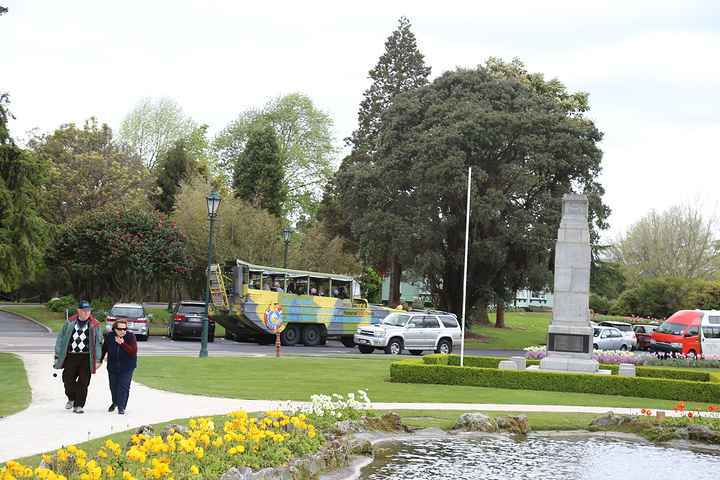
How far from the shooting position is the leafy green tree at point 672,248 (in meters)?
62.5

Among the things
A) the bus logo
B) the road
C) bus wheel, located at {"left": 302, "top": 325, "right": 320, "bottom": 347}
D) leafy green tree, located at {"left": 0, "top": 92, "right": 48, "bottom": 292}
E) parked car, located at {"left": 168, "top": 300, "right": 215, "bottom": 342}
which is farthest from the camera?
bus wheel, located at {"left": 302, "top": 325, "right": 320, "bottom": 347}

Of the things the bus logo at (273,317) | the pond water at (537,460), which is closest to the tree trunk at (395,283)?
the bus logo at (273,317)

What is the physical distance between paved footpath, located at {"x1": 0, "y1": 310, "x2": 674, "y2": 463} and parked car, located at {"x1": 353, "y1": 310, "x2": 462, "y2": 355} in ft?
41.6

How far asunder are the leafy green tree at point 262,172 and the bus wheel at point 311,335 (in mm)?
21935

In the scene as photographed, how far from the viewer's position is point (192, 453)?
7660mm

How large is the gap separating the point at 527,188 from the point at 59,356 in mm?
29236

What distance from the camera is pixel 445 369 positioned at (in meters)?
19.5

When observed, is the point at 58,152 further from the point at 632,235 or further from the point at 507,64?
the point at 632,235

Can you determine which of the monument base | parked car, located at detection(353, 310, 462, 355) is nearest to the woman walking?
the monument base

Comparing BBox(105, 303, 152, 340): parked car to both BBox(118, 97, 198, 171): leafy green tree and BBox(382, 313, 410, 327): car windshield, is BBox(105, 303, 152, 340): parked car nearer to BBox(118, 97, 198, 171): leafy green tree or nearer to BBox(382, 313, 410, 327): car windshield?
BBox(382, 313, 410, 327): car windshield

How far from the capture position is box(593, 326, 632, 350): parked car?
35.2 m

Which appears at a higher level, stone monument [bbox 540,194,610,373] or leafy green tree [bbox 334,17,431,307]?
leafy green tree [bbox 334,17,431,307]

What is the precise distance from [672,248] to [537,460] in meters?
59.1

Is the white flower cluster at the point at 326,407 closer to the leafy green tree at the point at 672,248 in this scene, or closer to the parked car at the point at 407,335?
the parked car at the point at 407,335
